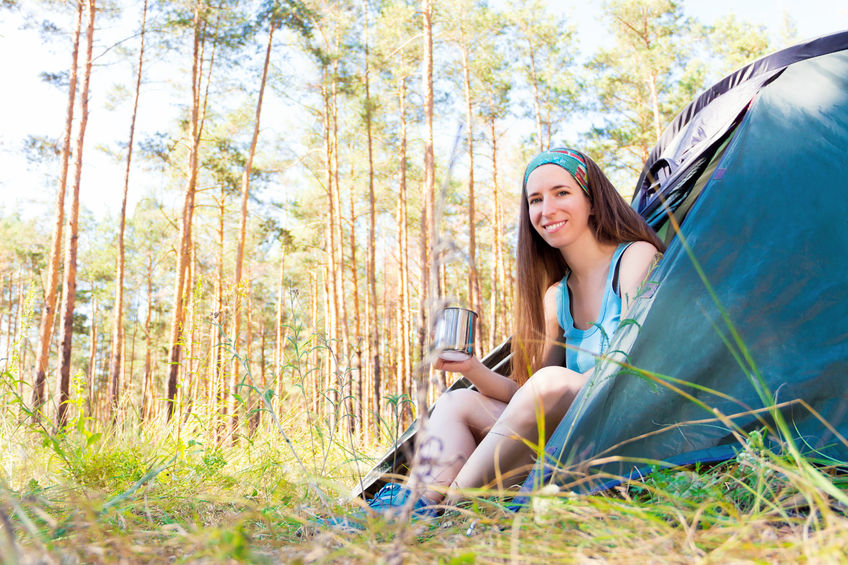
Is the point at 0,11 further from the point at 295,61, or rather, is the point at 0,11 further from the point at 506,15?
the point at 506,15

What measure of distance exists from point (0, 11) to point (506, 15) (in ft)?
33.0

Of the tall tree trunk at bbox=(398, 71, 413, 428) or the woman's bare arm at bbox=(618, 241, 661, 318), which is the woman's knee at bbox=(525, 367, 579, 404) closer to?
the woman's bare arm at bbox=(618, 241, 661, 318)

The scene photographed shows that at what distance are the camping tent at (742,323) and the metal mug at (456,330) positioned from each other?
34 centimetres

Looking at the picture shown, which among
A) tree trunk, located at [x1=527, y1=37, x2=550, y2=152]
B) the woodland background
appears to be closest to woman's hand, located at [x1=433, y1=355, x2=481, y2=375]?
the woodland background

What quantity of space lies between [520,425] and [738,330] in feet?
2.09

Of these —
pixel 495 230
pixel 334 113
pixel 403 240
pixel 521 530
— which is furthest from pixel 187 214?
pixel 521 530

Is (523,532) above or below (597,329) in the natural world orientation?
below

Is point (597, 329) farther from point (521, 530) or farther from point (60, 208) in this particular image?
point (60, 208)

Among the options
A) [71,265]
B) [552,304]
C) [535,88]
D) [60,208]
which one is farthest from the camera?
[535,88]

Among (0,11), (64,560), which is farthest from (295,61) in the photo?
(64,560)

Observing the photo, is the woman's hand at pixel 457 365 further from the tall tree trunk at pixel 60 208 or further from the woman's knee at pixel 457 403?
the tall tree trunk at pixel 60 208

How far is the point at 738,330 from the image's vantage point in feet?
4.88

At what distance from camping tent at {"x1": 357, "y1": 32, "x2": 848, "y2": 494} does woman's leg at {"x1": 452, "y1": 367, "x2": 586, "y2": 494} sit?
0.32ft

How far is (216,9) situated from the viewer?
10.1 meters
